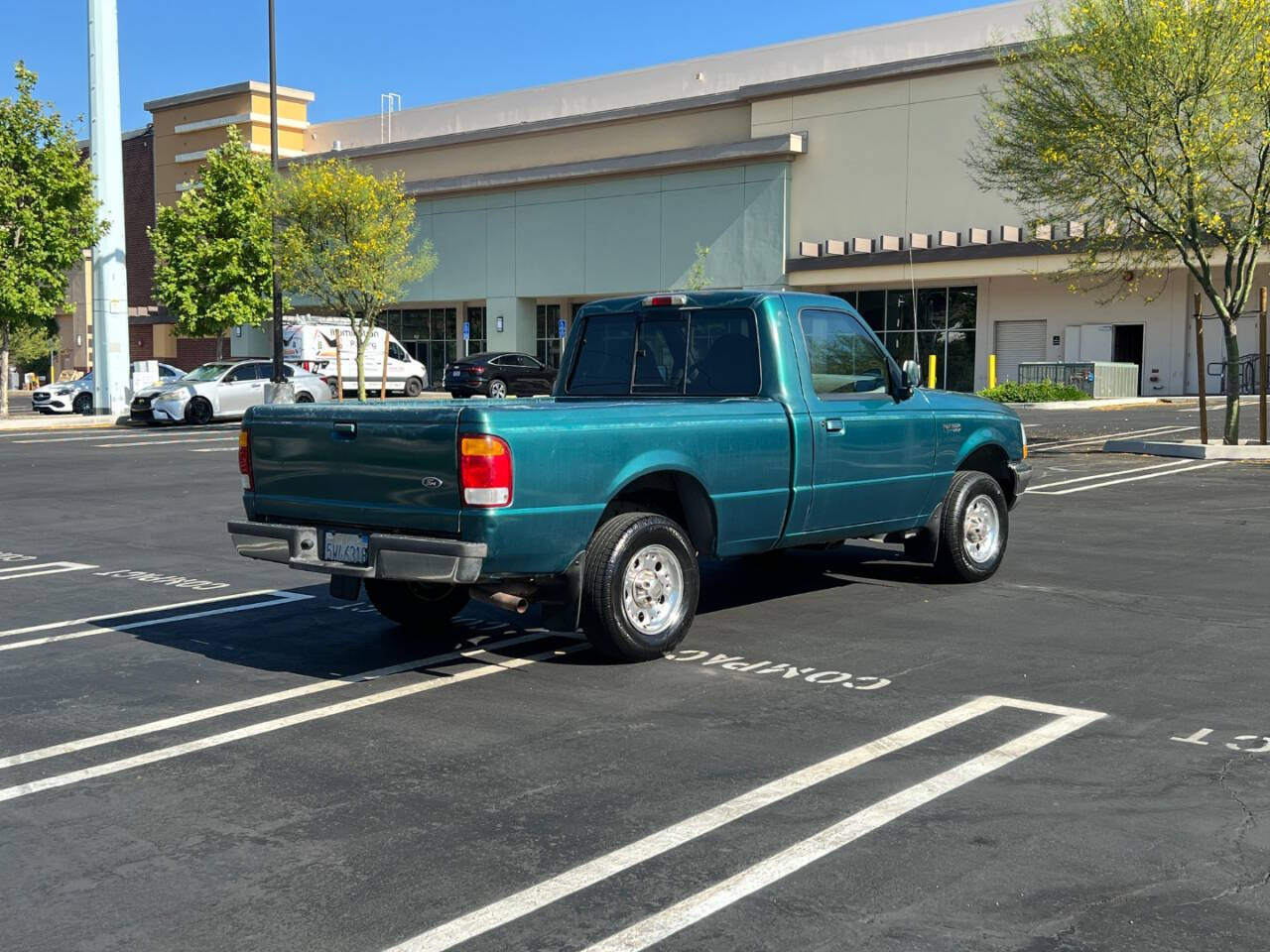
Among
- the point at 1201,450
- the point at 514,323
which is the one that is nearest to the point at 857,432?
the point at 1201,450

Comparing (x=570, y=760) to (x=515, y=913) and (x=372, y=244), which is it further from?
(x=372, y=244)

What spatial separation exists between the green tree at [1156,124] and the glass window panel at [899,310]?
79.0 feet

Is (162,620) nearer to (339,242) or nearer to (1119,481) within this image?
(1119,481)

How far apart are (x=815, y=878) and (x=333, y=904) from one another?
153cm

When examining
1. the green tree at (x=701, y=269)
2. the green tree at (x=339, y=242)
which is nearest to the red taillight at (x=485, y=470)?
the green tree at (x=339, y=242)

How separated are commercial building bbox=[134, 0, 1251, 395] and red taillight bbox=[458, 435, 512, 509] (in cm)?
3218

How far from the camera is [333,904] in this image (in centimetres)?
409

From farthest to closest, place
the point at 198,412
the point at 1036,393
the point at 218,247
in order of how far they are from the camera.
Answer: the point at 218,247
the point at 1036,393
the point at 198,412

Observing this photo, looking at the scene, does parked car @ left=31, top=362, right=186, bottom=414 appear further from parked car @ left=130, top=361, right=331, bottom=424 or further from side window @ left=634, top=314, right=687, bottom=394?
side window @ left=634, top=314, right=687, bottom=394

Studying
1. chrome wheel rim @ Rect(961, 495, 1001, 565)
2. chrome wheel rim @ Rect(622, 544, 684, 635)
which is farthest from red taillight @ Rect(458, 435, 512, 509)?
chrome wheel rim @ Rect(961, 495, 1001, 565)

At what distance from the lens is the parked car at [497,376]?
138 ft

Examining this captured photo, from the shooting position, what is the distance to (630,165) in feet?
165

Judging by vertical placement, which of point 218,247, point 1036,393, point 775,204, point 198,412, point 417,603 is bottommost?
point 417,603

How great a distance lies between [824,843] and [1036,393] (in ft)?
109
